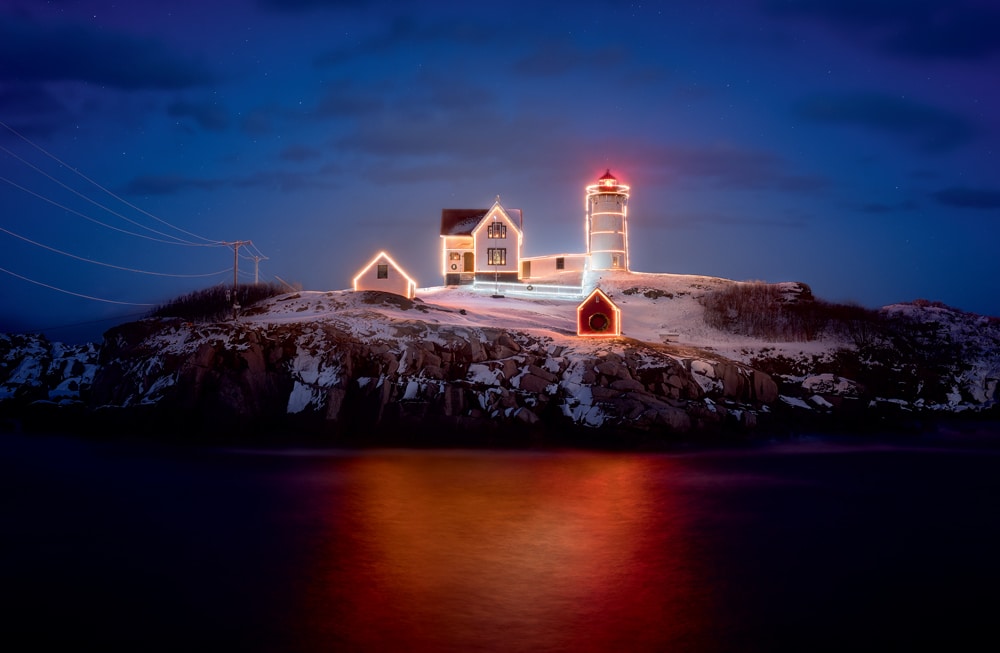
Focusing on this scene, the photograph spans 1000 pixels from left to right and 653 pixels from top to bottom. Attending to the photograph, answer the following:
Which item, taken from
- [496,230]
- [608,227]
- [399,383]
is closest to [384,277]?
[496,230]

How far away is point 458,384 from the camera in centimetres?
3312

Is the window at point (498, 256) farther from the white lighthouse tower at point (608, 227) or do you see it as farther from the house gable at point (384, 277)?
the house gable at point (384, 277)

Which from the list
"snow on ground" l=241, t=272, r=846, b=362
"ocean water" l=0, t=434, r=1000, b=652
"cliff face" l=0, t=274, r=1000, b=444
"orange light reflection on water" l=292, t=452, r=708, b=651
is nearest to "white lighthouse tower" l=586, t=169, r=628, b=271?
"snow on ground" l=241, t=272, r=846, b=362

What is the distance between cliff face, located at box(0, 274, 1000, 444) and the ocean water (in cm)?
322

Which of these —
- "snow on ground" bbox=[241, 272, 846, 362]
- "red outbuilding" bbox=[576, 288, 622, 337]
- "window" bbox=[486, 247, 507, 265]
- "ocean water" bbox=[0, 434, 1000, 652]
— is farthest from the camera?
"window" bbox=[486, 247, 507, 265]

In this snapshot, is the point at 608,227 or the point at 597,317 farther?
the point at 608,227

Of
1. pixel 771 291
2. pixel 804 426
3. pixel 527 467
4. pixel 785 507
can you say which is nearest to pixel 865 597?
pixel 785 507

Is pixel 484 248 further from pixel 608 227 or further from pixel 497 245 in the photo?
pixel 608 227

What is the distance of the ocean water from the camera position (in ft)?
40.3

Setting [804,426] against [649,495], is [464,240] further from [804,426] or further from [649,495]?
[649,495]

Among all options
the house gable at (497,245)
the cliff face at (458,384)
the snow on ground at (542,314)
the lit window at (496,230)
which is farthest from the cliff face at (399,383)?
the lit window at (496,230)

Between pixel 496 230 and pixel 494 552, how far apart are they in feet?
147

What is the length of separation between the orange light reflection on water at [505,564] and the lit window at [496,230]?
116 feet

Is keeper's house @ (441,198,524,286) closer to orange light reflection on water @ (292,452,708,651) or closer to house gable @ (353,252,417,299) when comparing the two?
house gable @ (353,252,417,299)
